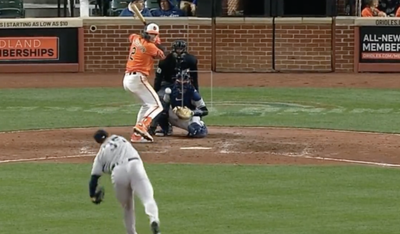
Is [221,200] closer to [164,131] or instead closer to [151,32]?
[151,32]

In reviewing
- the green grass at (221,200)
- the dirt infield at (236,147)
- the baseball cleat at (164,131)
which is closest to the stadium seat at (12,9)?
the dirt infield at (236,147)

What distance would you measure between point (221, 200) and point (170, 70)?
5.14 metres

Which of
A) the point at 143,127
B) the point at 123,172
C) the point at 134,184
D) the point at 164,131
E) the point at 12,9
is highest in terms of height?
the point at 12,9

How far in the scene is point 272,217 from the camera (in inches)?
448

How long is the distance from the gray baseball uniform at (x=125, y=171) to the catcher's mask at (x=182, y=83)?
752cm

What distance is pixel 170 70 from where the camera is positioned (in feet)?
56.3

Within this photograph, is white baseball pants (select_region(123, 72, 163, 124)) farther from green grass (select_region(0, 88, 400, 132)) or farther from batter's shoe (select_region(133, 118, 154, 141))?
green grass (select_region(0, 88, 400, 132))

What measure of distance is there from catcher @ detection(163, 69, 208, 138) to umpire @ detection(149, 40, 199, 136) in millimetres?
85

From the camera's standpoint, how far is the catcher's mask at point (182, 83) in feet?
56.2

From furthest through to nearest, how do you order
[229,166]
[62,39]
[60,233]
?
[62,39] < [229,166] < [60,233]

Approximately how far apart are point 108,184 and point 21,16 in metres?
18.2

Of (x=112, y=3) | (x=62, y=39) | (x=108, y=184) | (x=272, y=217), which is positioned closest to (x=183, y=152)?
(x=108, y=184)

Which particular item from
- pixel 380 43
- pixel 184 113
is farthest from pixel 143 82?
pixel 380 43

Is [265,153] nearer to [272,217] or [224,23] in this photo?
[272,217]
